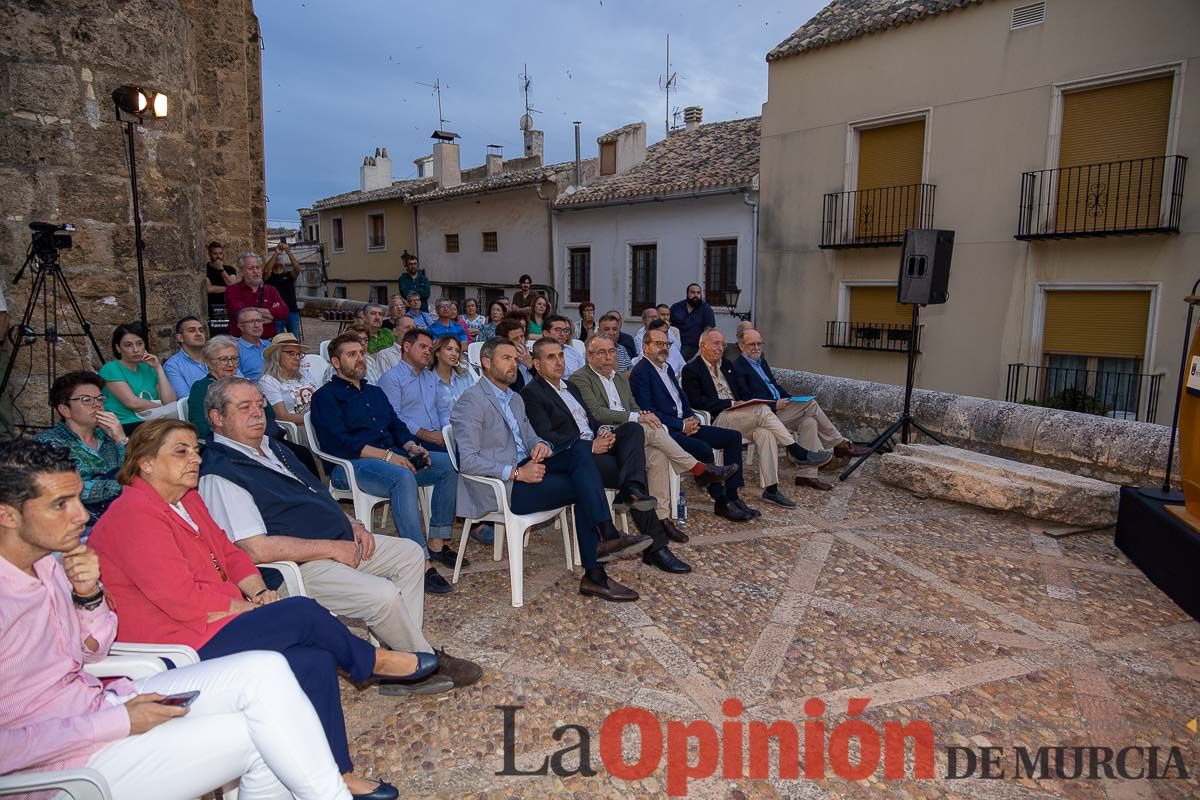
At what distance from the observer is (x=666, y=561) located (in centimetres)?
398

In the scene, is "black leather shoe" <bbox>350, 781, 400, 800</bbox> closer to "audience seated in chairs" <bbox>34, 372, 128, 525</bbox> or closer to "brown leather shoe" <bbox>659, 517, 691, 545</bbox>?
"audience seated in chairs" <bbox>34, 372, 128, 525</bbox>

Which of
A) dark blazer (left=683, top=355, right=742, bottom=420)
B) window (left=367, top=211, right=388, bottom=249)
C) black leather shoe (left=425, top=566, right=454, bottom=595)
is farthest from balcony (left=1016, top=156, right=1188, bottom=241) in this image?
window (left=367, top=211, right=388, bottom=249)

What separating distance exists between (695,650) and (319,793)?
1692 millimetres

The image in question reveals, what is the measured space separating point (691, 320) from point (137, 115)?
604cm

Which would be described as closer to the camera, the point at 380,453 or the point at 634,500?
the point at 380,453

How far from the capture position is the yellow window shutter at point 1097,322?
929 centimetres

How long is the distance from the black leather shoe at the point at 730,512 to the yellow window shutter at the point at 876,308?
7.77 metres

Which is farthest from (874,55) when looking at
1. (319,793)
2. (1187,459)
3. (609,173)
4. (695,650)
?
(319,793)

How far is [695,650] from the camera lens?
3.14 meters

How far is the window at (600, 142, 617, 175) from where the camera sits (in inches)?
712

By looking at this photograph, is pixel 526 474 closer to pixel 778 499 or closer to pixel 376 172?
pixel 778 499

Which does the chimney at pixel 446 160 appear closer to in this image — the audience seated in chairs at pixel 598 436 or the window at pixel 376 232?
the window at pixel 376 232

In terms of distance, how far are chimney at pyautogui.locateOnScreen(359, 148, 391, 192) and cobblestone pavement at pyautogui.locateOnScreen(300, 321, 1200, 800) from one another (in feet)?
91.0

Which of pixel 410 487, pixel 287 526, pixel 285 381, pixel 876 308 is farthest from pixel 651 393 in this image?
pixel 876 308
